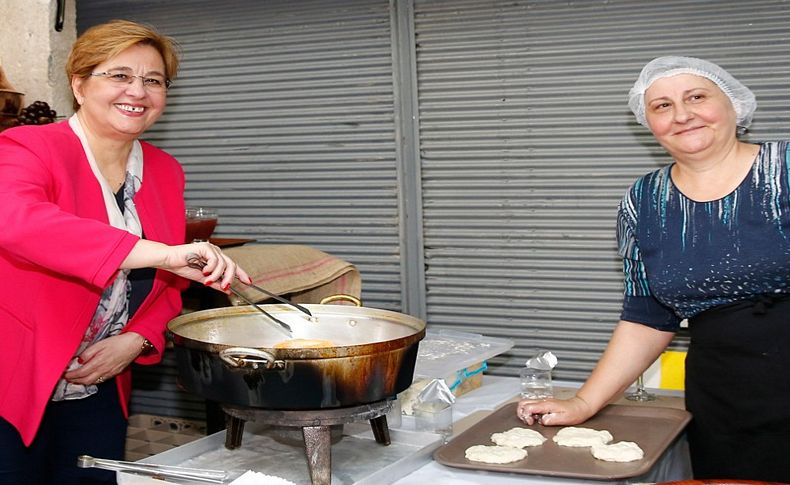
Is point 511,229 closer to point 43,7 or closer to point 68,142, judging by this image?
point 68,142

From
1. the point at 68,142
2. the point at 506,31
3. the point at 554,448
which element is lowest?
the point at 554,448

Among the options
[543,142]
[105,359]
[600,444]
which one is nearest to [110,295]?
[105,359]

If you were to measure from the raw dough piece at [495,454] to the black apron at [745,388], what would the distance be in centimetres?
64

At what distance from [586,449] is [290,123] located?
2.53 meters

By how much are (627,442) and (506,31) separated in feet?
7.00

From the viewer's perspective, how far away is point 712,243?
8.38 ft

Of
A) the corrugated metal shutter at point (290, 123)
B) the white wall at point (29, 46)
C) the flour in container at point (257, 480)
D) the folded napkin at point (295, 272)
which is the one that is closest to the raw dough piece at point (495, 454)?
the flour in container at point (257, 480)

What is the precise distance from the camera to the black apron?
8.14ft

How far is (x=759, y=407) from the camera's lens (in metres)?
2.51

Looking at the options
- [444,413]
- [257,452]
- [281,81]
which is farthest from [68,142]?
[281,81]

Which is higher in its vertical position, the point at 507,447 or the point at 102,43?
the point at 102,43

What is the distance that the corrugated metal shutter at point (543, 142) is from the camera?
369cm

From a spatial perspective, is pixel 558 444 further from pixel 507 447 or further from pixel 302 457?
pixel 302 457

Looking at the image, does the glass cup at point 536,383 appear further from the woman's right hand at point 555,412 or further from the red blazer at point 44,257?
the red blazer at point 44,257
